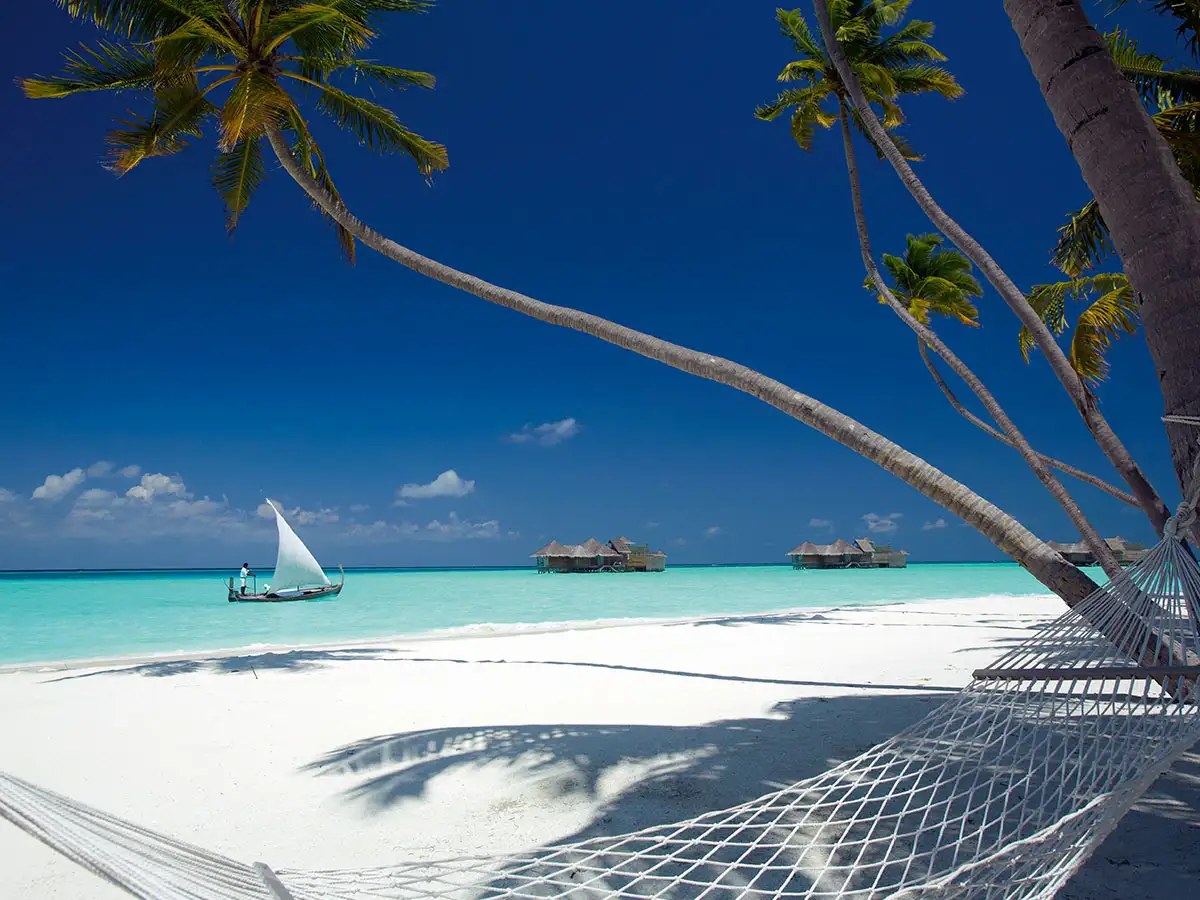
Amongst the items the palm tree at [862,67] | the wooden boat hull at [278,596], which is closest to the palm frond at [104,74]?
the palm tree at [862,67]

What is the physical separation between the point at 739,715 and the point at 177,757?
3.16 metres

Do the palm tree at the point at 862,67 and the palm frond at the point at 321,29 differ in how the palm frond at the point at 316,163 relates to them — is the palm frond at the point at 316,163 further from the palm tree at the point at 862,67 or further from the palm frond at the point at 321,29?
the palm tree at the point at 862,67

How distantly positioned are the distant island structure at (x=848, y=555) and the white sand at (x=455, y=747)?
114ft

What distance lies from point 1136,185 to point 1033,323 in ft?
3.12

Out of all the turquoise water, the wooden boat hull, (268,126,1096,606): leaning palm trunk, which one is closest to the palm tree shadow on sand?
(268,126,1096,606): leaning palm trunk

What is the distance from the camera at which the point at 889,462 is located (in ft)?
7.77

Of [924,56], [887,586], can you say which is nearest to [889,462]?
[924,56]

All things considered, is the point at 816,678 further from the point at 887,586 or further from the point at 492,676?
the point at 887,586

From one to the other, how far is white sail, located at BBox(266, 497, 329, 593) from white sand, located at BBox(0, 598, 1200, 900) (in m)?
9.42

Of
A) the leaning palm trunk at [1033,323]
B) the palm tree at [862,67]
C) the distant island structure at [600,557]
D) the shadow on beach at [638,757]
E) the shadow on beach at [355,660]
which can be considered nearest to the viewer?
the leaning palm trunk at [1033,323]

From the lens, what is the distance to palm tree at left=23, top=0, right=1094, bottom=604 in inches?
116

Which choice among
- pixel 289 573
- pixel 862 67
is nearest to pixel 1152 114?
pixel 862 67

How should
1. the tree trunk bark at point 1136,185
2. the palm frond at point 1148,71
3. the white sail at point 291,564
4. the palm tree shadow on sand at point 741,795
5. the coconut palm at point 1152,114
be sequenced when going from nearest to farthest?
the palm tree shadow on sand at point 741,795 → the tree trunk bark at point 1136,185 → the coconut palm at point 1152,114 → the palm frond at point 1148,71 → the white sail at point 291,564

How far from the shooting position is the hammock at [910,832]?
4.66ft
